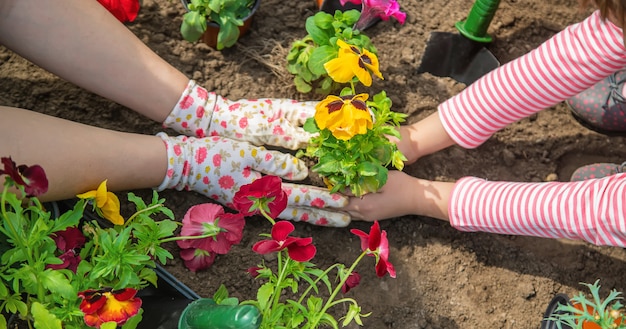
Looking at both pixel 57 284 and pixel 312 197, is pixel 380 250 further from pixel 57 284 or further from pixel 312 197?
pixel 57 284

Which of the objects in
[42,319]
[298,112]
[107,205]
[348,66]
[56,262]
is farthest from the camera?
[298,112]

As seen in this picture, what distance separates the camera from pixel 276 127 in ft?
4.97

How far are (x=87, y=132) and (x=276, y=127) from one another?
423mm

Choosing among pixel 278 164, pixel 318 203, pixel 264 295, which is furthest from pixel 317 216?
pixel 264 295

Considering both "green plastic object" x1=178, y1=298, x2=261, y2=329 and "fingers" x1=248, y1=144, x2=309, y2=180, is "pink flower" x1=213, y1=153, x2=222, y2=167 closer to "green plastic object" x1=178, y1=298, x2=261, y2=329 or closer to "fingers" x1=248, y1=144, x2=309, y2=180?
"fingers" x1=248, y1=144, x2=309, y2=180

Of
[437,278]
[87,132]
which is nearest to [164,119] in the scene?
[87,132]

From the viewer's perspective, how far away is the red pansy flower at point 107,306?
0.93 metres

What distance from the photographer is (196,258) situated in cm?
140

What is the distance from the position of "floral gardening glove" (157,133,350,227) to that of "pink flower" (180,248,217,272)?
0.44 ft

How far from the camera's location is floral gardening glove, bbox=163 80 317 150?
150 centimetres

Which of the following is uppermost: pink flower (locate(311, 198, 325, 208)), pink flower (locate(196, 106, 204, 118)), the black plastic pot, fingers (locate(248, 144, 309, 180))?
pink flower (locate(196, 106, 204, 118))

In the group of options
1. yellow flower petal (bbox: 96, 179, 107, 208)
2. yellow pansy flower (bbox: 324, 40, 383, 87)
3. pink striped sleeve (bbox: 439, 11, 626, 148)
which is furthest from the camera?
pink striped sleeve (bbox: 439, 11, 626, 148)

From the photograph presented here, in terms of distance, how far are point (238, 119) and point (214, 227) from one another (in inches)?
14.7

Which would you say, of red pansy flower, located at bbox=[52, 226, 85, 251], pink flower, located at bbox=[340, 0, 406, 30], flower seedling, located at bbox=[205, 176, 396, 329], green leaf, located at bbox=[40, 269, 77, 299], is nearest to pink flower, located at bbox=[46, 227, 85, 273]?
red pansy flower, located at bbox=[52, 226, 85, 251]
